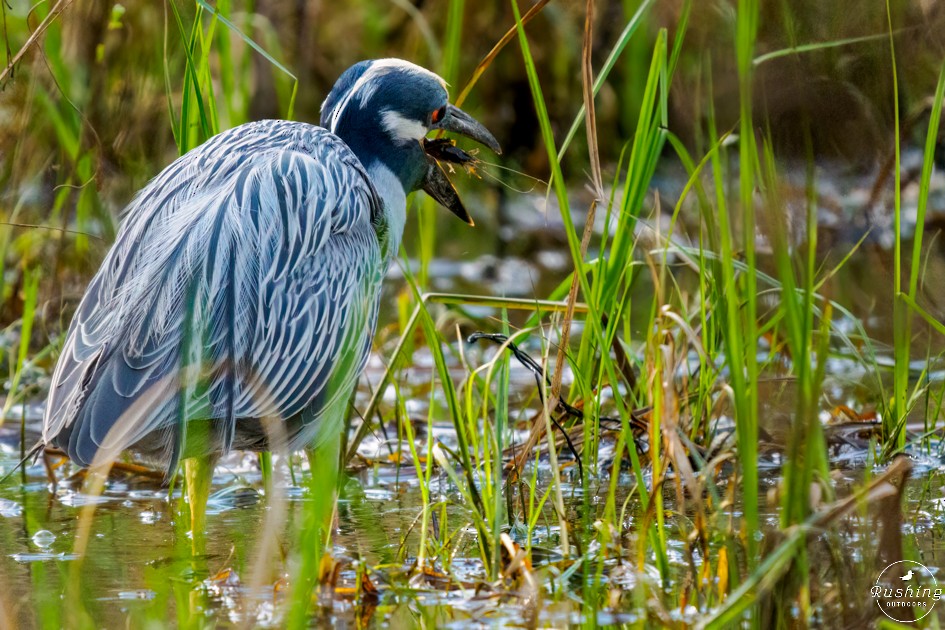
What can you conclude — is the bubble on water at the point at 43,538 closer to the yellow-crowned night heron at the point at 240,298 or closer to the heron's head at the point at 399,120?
the yellow-crowned night heron at the point at 240,298

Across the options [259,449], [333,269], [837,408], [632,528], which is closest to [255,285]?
[333,269]

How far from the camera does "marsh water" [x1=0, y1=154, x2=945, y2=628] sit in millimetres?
2719

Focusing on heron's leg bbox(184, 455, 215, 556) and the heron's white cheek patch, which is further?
the heron's white cheek patch

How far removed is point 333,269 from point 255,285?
0.28 metres

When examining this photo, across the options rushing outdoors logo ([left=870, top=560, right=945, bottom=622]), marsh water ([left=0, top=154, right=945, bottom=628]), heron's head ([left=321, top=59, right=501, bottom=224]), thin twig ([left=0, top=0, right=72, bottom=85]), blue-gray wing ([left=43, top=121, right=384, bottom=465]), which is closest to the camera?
rushing outdoors logo ([left=870, top=560, right=945, bottom=622])

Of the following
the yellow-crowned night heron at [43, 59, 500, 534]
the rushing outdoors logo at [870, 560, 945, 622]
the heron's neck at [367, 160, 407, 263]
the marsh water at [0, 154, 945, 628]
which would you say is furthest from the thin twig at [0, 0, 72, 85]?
the rushing outdoors logo at [870, 560, 945, 622]

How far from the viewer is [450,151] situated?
4.25 meters

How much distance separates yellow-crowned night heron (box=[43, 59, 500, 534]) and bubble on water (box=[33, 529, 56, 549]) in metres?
0.41

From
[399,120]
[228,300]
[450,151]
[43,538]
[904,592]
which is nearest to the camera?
[904,592]

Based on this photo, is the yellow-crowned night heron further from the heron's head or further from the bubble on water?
the bubble on water

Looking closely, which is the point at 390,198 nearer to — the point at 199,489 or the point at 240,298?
the point at 240,298

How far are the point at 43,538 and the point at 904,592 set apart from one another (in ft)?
7.41

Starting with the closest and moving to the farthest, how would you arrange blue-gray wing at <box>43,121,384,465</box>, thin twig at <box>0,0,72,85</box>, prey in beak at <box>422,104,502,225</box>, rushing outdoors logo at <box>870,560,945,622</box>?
rushing outdoors logo at <box>870,560,945,622</box> → blue-gray wing at <box>43,121,384,465</box> → thin twig at <box>0,0,72,85</box> → prey in beak at <box>422,104,502,225</box>

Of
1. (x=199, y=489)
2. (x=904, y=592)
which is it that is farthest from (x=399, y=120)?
(x=904, y=592)
